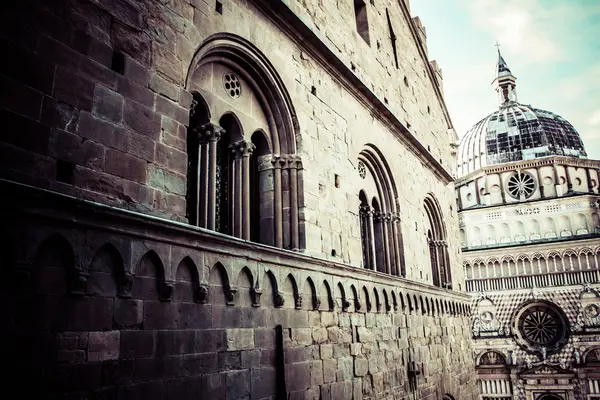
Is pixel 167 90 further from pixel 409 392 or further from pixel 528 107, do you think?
pixel 528 107

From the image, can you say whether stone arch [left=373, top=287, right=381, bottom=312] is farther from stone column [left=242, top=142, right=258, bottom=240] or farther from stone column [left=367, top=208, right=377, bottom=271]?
stone column [left=242, top=142, right=258, bottom=240]

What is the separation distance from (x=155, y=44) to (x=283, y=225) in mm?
3332

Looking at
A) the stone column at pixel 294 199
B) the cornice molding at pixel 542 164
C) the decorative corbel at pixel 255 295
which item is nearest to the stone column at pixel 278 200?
the stone column at pixel 294 199

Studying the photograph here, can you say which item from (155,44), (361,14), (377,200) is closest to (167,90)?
(155,44)

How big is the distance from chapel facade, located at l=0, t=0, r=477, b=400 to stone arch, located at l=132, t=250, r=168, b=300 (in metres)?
0.01

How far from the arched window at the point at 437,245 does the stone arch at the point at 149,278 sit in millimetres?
11729

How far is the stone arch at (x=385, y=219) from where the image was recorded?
11219 millimetres

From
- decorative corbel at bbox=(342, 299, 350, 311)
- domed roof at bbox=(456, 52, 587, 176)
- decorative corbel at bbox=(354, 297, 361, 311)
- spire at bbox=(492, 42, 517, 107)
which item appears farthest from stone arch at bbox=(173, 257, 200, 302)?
spire at bbox=(492, 42, 517, 107)

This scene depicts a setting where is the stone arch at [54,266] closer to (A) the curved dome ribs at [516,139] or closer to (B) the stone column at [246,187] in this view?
(B) the stone column at [246,187]

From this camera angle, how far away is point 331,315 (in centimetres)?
760

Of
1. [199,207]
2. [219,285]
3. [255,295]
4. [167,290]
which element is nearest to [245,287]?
[255,295]

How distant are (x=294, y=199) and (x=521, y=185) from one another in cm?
3841

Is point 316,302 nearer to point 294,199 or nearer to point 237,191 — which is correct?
point 294,199

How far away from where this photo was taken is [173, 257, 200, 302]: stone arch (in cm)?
468
